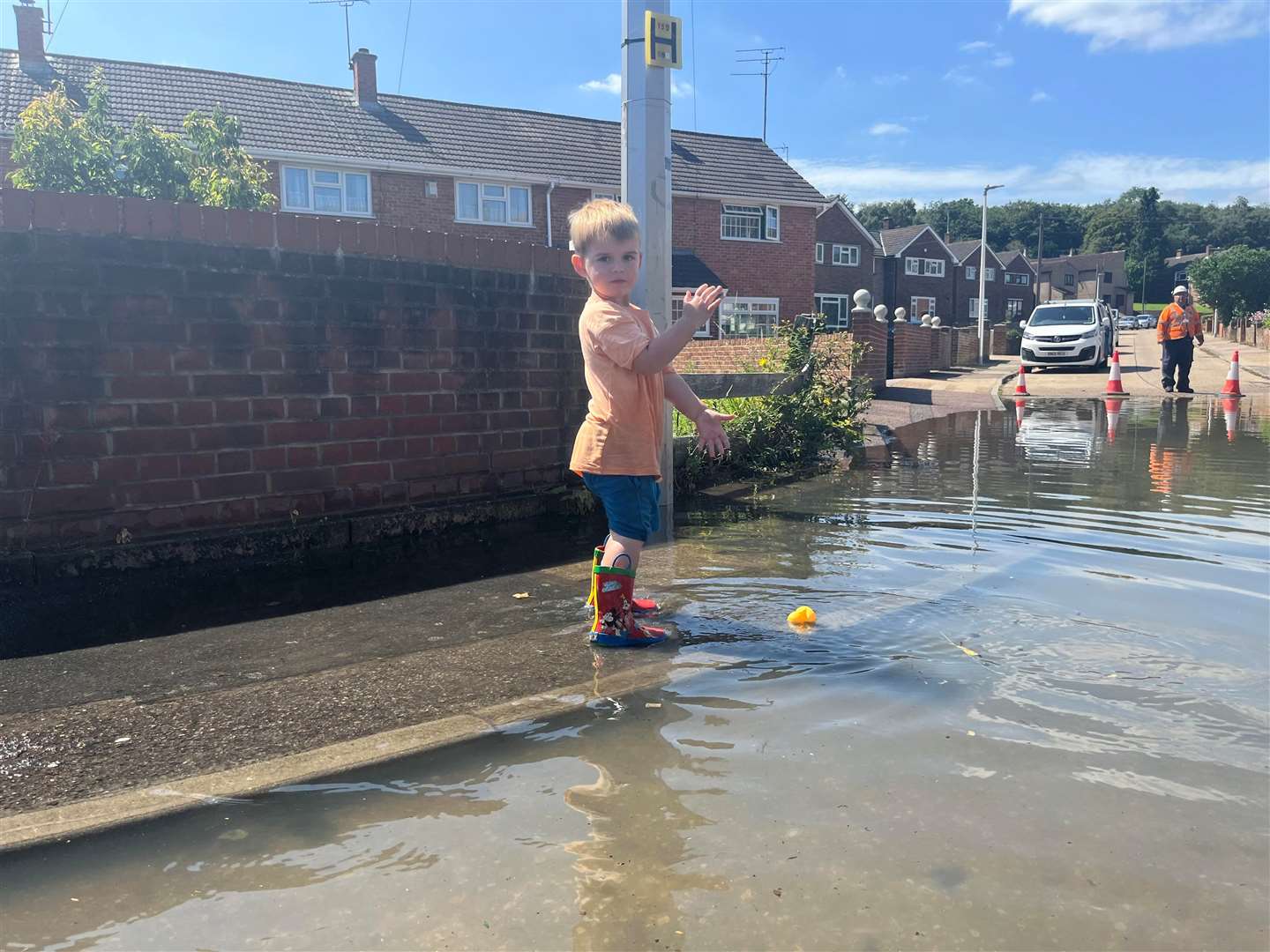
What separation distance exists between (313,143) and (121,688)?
23829mm

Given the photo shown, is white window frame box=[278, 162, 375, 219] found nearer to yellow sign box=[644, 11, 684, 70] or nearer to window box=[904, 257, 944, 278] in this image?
yellow sign box=[644, 11, 684, 70]

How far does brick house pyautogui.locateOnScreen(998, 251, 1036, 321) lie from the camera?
81.9 meters

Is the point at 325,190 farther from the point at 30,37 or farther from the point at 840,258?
the point at 840,258

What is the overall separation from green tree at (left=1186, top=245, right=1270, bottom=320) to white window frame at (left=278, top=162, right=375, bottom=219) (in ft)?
131

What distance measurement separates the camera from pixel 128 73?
2375 cm

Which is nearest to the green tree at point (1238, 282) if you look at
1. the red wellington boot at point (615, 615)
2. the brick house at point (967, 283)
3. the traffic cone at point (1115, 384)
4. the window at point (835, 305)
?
the brick house at point (967, 283)

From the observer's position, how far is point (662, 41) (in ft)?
18.9

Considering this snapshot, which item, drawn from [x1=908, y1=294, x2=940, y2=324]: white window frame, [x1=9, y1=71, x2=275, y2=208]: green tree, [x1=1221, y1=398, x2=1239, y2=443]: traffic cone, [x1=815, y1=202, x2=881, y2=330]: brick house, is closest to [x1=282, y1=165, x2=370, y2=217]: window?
[x1=9, y1=71, x2=275, y2=208]: green tree

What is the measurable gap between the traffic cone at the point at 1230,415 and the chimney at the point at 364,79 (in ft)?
74.8

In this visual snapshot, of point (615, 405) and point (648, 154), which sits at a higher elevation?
point (648, 154)

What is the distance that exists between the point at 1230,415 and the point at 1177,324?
388 centimetres

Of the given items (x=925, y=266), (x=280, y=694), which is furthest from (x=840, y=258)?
(x=280, y=694)

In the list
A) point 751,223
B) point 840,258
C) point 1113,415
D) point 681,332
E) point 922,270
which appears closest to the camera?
point 681,332

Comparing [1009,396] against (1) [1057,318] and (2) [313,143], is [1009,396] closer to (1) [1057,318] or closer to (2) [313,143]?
(1) [1057,318]
